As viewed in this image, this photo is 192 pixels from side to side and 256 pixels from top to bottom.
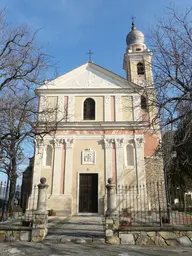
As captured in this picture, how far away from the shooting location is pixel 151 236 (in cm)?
729

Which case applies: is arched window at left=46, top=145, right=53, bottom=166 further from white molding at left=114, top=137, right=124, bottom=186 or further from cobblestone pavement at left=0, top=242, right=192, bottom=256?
cobblestone pavement at left=0, top=242, right=192, bottom=256

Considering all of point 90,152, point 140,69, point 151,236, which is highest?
point 140,69

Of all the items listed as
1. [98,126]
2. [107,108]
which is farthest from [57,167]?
[107,108]

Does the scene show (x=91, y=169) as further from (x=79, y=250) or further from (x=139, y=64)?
(x=139, y=64)

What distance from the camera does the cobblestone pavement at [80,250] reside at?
602 centimetres

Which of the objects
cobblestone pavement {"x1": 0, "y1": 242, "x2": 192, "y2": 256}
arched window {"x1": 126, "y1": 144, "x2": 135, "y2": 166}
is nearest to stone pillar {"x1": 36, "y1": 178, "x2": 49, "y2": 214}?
cobblestone pavement {"x1": 0, "y1": 242, "x2": 192, "y2": 256}

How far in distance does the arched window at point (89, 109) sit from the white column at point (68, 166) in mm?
2512

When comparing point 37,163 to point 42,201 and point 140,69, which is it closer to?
point 42,201

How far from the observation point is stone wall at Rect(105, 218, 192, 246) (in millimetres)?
7219

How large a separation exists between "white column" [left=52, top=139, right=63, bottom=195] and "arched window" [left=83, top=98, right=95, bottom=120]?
2884 millimetres

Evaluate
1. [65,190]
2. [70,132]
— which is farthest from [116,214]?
[70,132]

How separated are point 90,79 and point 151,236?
1348 centimetres

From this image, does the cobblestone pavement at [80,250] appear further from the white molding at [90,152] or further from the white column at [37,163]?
the white molding at [90,152]

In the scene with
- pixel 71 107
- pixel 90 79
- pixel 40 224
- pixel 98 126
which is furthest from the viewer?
pixel 90 79
